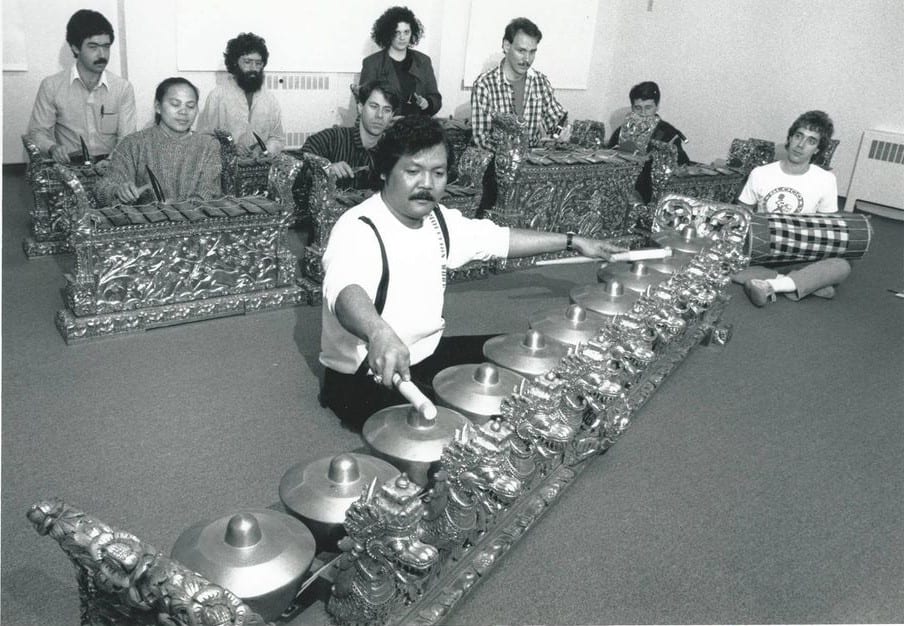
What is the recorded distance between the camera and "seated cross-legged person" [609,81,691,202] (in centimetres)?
504

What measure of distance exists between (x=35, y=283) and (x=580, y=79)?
6028 millimetres

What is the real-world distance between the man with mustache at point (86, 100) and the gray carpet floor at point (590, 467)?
1.07 meters

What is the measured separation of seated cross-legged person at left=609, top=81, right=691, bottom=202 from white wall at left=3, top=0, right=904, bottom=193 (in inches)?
71.2

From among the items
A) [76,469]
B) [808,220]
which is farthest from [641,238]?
[76,469]

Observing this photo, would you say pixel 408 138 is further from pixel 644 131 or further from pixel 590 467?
pixel 644 131

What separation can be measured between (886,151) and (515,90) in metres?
3.40

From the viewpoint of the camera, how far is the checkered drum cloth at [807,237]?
14.4 ft

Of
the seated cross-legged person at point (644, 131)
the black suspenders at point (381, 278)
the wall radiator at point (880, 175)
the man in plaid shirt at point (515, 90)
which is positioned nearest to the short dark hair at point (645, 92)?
the seated cross-legged person at point (644, 131)

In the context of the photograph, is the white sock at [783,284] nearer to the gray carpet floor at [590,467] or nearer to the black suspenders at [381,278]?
the gray carpet floor at [590,467]

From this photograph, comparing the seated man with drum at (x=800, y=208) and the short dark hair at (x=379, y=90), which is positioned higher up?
the short dark hair at (x=379, y=90)

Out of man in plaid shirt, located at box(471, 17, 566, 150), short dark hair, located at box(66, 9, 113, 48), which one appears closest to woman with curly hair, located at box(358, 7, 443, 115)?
man in plaid shirt, located at box(471, 17, 566, 150)

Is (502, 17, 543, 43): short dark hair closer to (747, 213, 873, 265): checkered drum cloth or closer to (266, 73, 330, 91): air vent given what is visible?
(747, 213, 873, 265): checkered drum cloth

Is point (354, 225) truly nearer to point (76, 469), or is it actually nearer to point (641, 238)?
point (76, 469)

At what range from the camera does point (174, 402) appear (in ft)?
8.71
